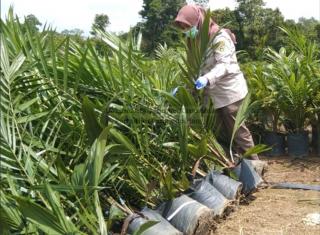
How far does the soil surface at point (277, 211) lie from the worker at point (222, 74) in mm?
362

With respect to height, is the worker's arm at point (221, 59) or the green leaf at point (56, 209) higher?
the worker's arm at point (221, 59)

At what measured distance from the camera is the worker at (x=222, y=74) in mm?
3002

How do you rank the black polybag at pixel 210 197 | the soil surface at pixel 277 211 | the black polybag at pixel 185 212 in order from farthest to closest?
the black polybag at pixel 210 197
the soil surface at pixel 277 211
the black polybag at pixel 185 212

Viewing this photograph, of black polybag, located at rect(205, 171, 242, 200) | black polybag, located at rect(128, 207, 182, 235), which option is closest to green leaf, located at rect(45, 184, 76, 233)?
black polybag, located at rect(128, 207, 182, 235)

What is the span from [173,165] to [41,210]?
3.93ft

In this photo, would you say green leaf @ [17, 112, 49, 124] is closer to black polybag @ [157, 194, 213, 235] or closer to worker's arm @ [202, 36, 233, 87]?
black polybag @ [157, 194, 213, 235]

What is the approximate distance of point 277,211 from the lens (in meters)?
2.63

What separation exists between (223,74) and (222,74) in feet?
0.12

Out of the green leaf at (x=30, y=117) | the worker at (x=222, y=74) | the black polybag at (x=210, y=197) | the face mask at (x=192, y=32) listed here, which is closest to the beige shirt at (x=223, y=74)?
the worker at (x=222, y=74)

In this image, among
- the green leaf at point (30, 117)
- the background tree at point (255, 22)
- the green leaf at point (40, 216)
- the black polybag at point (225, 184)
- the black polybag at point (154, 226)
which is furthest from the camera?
the background tree at point (255, 22)

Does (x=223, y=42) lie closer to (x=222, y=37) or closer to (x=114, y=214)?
(x=222, y=37)

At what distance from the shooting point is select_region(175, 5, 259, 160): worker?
3.00 m

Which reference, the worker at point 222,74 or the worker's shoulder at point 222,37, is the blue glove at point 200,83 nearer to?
the worker at point 222,74

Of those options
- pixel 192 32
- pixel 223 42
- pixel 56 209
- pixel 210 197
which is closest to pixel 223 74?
pixel 223 42
